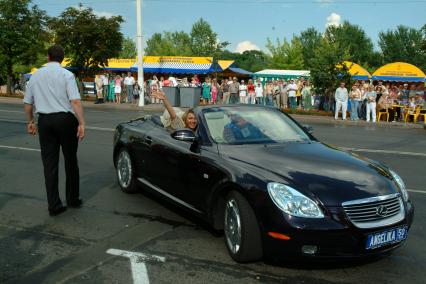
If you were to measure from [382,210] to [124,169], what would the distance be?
3929mm

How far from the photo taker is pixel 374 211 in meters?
4.05

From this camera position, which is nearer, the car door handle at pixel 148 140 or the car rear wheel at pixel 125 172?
the car door handle at pixel 148 140

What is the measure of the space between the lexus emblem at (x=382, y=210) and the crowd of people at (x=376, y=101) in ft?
59.6

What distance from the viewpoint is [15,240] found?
499 cm

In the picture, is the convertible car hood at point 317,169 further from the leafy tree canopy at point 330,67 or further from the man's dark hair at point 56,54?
the leafy tree canopy at point 330,67

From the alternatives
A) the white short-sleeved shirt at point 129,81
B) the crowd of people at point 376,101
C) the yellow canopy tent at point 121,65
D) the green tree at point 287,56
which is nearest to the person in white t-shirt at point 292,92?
the crowd of people at point 376,101

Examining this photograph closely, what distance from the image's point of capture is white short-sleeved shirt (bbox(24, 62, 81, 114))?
5652 mm

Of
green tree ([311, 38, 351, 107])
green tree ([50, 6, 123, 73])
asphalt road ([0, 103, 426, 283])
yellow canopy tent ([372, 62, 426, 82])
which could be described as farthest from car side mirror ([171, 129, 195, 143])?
yellow canopy tent ([372, 62, 426, 82])

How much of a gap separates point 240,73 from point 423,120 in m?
30.1

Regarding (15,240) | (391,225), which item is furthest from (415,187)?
(15,240)

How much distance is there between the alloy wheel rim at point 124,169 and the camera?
685 cm

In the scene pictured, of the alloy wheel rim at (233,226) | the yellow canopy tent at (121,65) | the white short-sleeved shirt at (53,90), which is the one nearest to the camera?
the alloy wheel rim at (233,226)

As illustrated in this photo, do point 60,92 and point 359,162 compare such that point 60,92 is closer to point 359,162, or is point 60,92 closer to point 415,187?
point 359,162

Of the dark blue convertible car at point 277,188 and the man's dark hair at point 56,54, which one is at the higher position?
the man's dark hair at point 56,54
